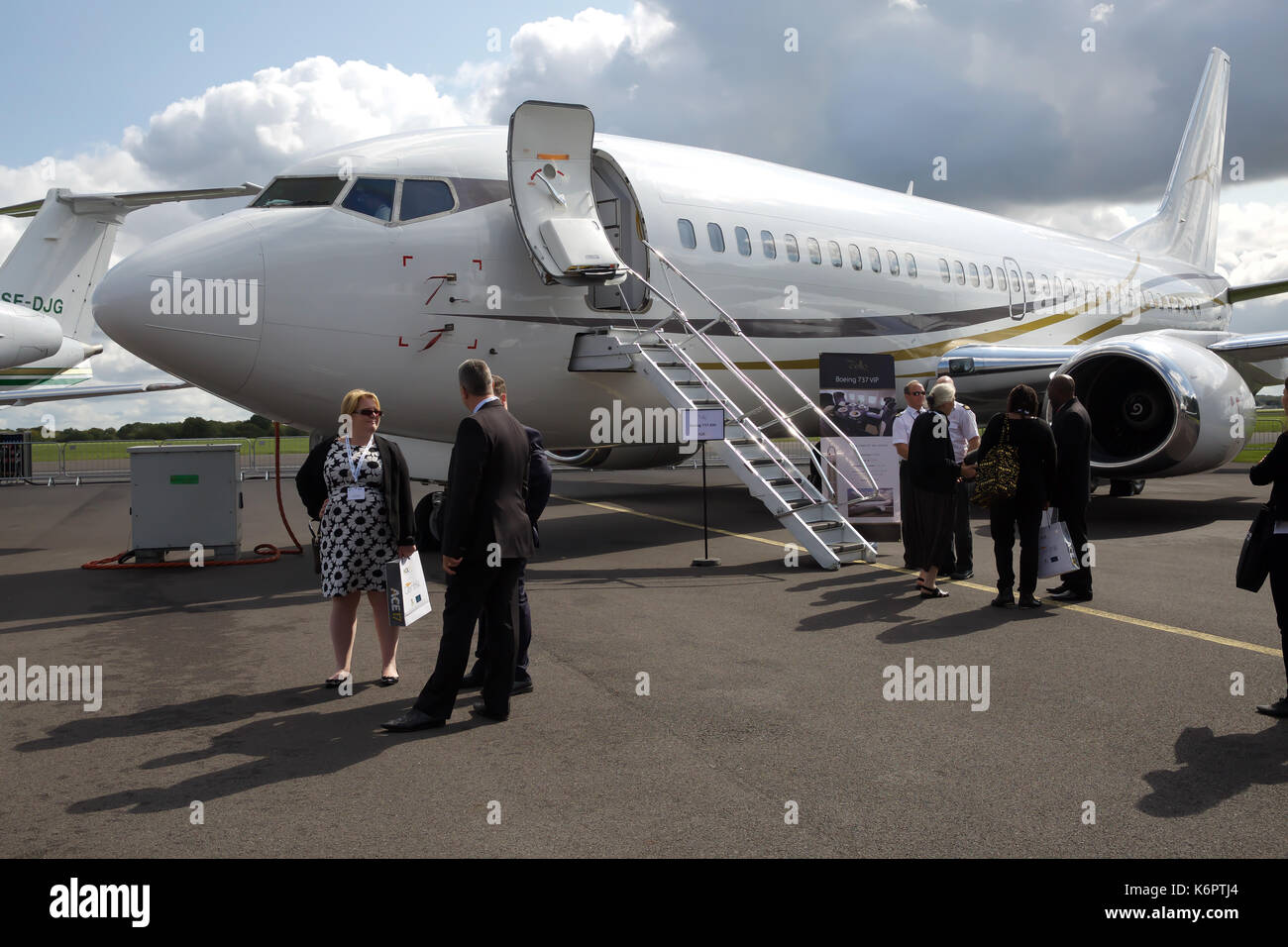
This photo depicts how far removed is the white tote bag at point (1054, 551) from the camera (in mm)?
7324

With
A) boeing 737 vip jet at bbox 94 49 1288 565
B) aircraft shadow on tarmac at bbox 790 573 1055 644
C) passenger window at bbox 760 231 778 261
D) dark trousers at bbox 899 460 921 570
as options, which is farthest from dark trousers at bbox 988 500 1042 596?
passenger window at bbox 760 231 778 261

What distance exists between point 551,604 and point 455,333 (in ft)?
8.88

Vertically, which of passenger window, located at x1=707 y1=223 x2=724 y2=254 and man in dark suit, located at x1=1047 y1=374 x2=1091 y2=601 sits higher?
passenger window, located at x1=707 y1=223 x2=724 y2=254

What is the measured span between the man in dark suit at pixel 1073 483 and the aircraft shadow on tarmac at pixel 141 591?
19.9ft

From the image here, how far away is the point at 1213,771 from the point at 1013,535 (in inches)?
137

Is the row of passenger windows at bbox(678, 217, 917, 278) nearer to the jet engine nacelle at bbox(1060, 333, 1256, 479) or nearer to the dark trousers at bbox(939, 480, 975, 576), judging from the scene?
the jet engine nacelle at bbox(1060, 333, 1256, 479)

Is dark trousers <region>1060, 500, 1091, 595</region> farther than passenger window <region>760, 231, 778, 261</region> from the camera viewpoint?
No

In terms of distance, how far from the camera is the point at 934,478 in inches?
305

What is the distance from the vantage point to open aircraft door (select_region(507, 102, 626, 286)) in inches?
354

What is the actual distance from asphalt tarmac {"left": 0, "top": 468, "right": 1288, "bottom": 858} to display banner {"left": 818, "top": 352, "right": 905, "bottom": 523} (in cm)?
190
